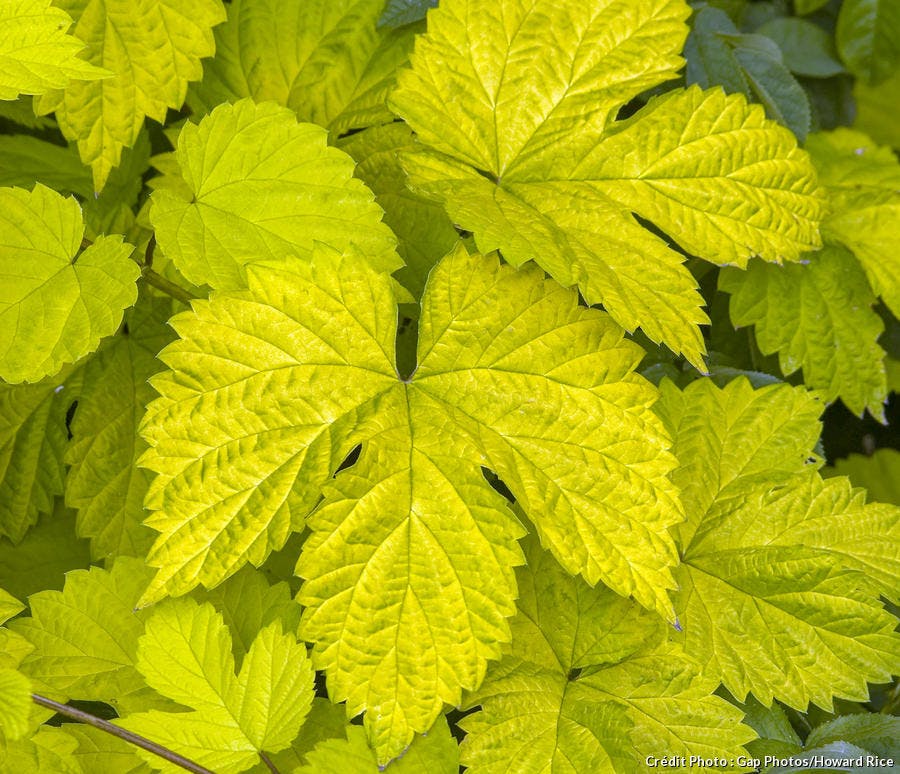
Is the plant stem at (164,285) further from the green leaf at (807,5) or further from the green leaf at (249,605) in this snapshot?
the green leaf at (807,5)

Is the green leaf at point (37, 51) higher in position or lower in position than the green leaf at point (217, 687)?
higher

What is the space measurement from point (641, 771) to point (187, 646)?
57 cm

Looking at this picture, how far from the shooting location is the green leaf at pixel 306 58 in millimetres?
1403

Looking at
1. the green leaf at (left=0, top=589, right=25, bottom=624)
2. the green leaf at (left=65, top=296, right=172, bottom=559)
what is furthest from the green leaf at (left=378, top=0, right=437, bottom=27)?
the green leaf at (left=0, top=589, right=25, bottom=624)

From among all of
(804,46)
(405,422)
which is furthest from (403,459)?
(804,46)

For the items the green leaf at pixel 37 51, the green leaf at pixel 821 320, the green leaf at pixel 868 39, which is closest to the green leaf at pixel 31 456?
the green leaf at pixel 37 51

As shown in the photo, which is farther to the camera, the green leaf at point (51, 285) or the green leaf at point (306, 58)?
the green leaf at point (306, 58)

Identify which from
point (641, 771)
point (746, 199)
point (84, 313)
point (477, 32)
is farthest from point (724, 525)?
point (84, 313)

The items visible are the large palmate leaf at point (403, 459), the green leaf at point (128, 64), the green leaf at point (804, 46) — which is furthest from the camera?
the green leaf at point (804, 46)

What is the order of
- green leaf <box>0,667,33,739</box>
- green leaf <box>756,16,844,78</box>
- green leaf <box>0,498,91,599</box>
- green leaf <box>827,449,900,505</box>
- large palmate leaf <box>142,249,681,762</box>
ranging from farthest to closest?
green leaf <box>756,16,844,78</box>
green leaf <box>827,449,900,505</box>
green leaf <box>0,498,91,599</box>
large palmate leaf <box>142,249,681,762</box>
green leaf <box>0,667,33,739</box>

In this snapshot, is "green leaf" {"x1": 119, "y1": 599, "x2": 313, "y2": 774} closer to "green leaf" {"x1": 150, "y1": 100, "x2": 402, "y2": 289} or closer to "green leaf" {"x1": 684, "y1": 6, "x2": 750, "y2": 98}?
"green leaf" {"x1": 150, "y1": 100, "x2": 402, "y2": 289}

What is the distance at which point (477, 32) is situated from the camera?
3.94 feet

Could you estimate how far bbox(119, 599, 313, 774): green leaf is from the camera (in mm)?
1021

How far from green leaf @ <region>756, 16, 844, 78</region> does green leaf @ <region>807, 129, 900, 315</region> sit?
1.41 ft
